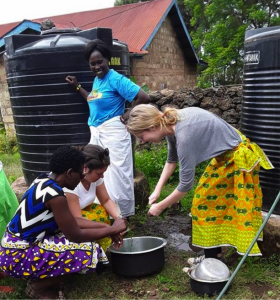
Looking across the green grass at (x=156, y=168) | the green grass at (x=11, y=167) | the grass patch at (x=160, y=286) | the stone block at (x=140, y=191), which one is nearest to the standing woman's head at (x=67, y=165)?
the grass patch at (x=160, y=286)

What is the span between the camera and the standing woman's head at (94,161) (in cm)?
260

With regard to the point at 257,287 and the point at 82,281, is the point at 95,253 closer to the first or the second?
the point at 82,281

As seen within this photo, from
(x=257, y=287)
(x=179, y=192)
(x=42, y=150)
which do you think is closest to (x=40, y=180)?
(x=179, y=192)

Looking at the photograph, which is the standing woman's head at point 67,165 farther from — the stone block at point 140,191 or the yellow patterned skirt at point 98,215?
the stone block at point 140,191

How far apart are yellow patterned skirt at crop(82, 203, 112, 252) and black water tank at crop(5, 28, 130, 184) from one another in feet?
3.21

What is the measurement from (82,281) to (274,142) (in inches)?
75.1

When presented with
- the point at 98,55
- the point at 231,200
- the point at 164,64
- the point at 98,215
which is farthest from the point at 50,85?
the point at 164,64

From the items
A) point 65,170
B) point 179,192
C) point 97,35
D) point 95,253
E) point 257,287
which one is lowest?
point 257,287

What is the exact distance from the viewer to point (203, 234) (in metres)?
2.68

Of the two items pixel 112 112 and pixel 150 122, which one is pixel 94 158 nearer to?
pixel 150 122

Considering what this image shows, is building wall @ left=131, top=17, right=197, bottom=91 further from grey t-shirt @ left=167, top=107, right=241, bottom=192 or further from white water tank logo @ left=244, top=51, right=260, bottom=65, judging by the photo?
grey t-shirt @ left=167, top=107, right=241, bottom=192

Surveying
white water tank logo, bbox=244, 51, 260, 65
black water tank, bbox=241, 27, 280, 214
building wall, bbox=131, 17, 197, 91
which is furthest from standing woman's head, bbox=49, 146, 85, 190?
building wall, bbox=131, 17, 197, 91

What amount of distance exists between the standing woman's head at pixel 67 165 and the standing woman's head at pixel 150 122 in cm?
41

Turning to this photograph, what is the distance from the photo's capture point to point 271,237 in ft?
9.39
